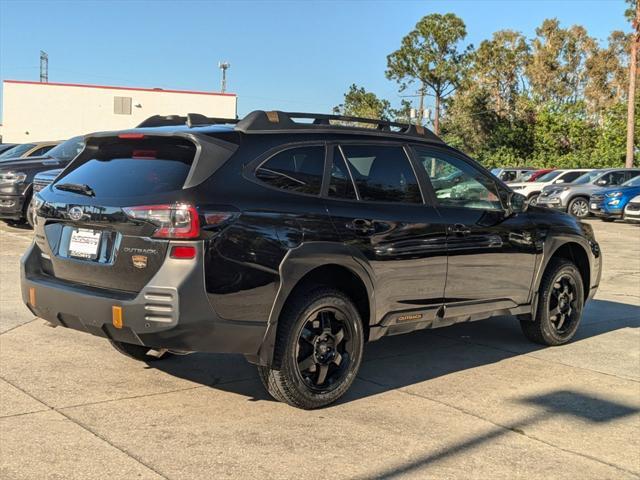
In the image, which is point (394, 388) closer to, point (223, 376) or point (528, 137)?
point (223, 376)

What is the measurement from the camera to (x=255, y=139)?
183 inches

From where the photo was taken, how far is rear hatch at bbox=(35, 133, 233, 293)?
4.15m

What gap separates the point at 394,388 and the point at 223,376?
1.26 m

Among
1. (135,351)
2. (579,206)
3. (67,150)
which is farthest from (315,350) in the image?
(579,206)

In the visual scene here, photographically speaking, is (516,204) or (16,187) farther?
(16,187)

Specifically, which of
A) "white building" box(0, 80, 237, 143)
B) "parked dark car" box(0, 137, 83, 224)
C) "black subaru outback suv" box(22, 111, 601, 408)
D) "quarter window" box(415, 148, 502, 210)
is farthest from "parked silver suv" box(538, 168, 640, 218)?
"white building" box(0, 80, 237, 143)

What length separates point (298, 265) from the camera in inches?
176

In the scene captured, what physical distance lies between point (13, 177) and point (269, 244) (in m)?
11.0

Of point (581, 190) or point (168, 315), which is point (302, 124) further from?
point (581, 190)

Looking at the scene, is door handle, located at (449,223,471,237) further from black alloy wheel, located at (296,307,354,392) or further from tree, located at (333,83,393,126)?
tree, located at (333,83,393,126)

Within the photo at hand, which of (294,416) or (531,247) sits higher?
(531,247)

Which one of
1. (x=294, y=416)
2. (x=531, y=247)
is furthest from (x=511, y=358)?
(x=294, y=416)

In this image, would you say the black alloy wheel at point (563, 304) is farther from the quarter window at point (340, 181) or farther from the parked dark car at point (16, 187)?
the parked dark car at point (16, 187)

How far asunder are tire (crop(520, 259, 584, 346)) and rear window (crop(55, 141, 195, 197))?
12.1 feet
